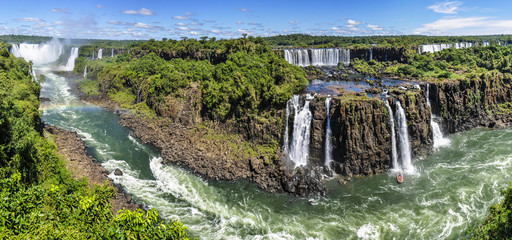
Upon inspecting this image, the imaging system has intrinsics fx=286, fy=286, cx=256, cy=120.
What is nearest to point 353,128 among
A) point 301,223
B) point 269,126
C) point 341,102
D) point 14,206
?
point 341,102

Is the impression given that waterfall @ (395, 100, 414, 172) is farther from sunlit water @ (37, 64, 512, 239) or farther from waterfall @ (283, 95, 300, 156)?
waterfall @ (283, 95, 300, 156)

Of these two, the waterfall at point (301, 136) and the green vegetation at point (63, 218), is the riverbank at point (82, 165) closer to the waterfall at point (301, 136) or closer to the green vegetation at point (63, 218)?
the green vegetation at point (63, 218)

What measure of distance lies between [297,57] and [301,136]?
131 feet

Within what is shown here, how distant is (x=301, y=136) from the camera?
35.6 meters

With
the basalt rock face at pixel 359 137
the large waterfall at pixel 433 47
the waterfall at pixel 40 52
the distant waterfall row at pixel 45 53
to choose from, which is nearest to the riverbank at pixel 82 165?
the basalt rock face at pixel 359 137

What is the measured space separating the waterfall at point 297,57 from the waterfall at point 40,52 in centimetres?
11214

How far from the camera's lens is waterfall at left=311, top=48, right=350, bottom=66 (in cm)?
7400

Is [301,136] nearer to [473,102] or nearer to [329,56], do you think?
[473,102]

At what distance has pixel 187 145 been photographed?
127ft

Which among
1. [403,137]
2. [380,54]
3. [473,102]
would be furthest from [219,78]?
[380,54]

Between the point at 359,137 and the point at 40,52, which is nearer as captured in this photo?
the point at 359,137

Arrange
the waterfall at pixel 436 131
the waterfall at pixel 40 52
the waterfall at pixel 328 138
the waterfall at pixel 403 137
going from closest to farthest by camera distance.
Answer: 1. the waterfall at pixel 328 138
2. the waterfall at pixel 403 137
3. the waterfall at pixel 436 131
4. the waterfall at pixel 40 52

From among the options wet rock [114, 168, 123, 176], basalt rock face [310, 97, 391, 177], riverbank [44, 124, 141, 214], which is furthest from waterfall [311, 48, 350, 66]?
riverbank [44, 124, 141, 214]

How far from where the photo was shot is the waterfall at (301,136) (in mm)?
35188
